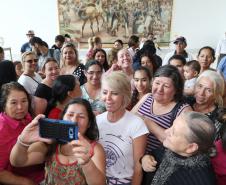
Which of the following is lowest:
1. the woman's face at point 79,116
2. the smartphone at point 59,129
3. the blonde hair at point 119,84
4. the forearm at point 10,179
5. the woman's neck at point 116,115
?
the forearm at point 10,179

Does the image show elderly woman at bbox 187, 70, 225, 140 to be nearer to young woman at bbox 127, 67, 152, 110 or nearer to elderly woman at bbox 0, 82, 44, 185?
young woman at bbox 127, 67, 152, 110

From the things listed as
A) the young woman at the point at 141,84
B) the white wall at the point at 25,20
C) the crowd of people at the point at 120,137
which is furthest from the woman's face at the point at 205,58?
the white wall at the point at 25,20

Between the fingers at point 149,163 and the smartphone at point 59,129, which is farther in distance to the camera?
the fingers at point 149,163

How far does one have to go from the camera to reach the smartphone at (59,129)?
1.27m

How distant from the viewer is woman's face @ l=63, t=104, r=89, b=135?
1.66m

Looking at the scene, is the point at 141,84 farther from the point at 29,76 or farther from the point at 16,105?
the point at 29,76

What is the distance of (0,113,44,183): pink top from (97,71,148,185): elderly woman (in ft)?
1.94

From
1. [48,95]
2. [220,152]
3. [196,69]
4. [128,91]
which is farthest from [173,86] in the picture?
[196,69]

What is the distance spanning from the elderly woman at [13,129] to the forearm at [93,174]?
2.40 ft

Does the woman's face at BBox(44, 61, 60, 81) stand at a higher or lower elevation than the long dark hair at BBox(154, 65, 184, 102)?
lower

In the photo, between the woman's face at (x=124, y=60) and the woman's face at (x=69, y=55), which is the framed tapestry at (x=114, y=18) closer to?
the woman's face at (x=69, y=55)

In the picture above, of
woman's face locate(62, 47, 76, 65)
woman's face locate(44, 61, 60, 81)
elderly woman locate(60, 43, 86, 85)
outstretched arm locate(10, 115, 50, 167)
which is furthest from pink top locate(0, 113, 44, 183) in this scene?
woman's face locate(62, 47, 76, 65)

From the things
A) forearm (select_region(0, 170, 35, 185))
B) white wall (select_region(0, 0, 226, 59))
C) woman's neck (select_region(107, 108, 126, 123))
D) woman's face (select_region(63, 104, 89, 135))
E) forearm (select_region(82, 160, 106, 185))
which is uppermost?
white wall (select_region(0, 0, 226, 59))

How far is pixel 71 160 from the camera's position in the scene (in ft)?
5.36
